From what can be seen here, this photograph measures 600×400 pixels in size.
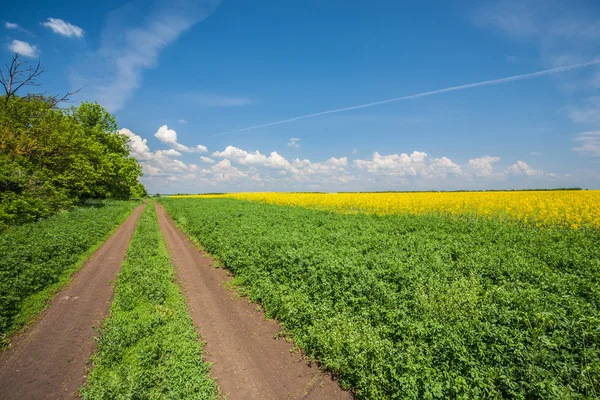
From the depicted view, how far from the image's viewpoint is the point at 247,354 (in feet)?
23.5

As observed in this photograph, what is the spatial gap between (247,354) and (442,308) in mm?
5419

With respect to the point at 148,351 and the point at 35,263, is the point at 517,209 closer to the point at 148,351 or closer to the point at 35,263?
the point at 148,351

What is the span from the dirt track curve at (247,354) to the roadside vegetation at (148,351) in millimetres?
437

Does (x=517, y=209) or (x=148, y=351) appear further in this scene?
(x=517, y=209)

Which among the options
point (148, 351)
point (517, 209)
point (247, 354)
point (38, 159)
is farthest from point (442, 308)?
point (38, 159)

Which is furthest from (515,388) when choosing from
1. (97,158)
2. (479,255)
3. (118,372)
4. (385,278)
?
(97,158)

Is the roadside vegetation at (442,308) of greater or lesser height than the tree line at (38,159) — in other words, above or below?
below

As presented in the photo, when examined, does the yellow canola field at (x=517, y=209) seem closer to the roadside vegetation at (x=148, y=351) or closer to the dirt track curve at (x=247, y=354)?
the dirt track curve at (x=247, y=354)

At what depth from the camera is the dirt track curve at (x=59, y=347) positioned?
241 inches

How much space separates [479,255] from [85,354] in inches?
533

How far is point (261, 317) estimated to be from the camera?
9117mm

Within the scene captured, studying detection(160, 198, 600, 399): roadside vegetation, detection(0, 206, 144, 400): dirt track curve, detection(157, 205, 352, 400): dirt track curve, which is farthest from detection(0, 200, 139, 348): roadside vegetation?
detection(160, 198, 600, 399): roadside vegetation

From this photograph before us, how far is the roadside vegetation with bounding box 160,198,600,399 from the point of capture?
16.4 feet

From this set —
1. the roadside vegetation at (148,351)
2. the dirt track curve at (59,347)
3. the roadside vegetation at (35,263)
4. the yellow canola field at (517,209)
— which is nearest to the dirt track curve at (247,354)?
the roadside vegetation at (148,351)
